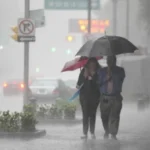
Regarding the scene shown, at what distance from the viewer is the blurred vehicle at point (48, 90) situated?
34750mm

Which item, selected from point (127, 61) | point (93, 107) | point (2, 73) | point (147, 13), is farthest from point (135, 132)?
point (2, 73)

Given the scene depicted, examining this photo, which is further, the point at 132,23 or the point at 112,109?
the point at 132,23

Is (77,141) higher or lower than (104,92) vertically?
lower

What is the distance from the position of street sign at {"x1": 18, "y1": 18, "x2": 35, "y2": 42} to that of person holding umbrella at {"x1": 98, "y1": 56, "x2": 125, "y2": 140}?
5.65m

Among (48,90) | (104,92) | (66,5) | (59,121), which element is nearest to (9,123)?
(104,92)

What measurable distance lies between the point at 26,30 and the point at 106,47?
573 cm

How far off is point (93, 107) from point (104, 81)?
789mm

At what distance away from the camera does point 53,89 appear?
35000 millimetres

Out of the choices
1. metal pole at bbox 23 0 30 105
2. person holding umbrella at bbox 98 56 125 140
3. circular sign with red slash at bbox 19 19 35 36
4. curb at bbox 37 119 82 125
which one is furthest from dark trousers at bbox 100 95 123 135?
curb at bbox 37 119 82 125

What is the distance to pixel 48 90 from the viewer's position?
114ft

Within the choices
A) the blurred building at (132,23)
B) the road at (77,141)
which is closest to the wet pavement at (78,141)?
the road at (77,141)

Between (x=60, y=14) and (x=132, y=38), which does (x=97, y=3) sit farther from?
(x=60, y=14)

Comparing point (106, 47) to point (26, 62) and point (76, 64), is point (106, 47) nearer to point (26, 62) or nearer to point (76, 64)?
point (76, 64)

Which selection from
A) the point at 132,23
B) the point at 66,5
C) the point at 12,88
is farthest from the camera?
the point at 132,23
